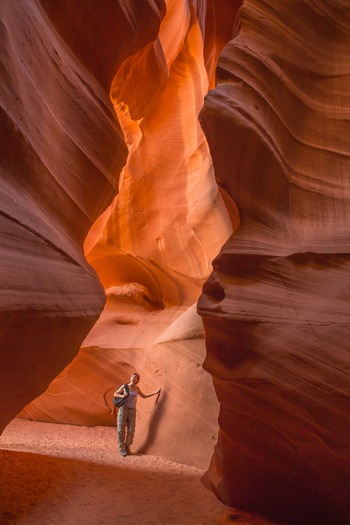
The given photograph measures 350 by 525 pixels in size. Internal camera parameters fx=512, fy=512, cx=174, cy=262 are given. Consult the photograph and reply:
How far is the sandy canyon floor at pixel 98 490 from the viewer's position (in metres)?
3.95

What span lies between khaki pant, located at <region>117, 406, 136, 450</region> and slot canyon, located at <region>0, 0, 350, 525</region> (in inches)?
10.4

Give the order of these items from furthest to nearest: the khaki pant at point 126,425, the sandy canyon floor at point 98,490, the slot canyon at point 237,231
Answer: the khaki pant at point 126,425 < the sandy canyon floor at point 98,490 < the slot canyon at point 237,231

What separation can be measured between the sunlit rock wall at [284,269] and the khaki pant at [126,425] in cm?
178

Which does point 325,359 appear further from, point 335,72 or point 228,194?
point 335,72

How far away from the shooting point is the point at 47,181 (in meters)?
4.23

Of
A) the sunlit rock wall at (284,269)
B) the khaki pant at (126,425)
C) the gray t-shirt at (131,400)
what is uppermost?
the sunlit rock wall at (284,269)

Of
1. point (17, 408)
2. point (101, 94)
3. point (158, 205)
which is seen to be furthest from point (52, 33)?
point (158, 205)

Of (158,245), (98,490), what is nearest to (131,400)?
(98,490)

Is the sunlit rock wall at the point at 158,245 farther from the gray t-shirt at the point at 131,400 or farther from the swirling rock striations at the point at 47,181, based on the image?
the swirling rock striations at the point at 47,181

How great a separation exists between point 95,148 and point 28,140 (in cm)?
126

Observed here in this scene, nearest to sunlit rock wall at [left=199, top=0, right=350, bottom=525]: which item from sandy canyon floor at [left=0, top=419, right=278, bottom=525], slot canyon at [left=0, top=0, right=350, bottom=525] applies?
slot canyon at [left=0, top=0, right=350, bottom=525]

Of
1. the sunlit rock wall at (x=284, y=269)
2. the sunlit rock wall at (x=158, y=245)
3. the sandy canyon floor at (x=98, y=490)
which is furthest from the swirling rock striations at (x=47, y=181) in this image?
the sunlit rock wall at (x=158, y=245)

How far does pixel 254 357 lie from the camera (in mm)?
3803

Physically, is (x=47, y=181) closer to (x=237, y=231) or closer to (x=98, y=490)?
(x=237, y=231)
